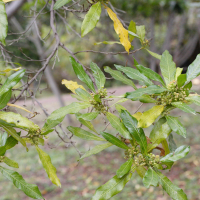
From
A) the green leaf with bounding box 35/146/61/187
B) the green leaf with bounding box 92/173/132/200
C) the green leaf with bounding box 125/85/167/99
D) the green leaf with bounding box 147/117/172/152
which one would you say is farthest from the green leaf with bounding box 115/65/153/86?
the green leaf with bounding box 35/146/61/187

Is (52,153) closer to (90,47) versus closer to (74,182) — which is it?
(74,182)

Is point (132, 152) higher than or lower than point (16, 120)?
lower

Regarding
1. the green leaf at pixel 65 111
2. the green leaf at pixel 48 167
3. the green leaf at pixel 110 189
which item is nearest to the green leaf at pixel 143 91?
the green leaf at pixel 65 111

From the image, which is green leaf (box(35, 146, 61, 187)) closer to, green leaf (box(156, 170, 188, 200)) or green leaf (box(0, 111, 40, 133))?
green leaf (box(0, 111, 40, 133))

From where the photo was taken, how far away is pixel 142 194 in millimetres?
3301

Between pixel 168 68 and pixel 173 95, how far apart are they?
0.16 meters

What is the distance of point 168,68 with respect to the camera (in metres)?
0.96

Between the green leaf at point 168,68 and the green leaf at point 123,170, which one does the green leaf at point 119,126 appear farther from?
the green leaf at point 168,68

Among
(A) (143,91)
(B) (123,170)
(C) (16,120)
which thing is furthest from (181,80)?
(C) (16,120)

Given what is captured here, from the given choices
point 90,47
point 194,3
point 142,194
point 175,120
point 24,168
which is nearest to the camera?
point 175,120

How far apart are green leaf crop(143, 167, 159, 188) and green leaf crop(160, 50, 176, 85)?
384mm

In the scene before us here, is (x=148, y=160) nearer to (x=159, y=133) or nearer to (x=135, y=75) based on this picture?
(x=159, y=133)

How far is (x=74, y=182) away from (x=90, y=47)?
15.8ft

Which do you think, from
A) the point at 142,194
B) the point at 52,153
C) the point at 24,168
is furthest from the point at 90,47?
the point at 142,194
